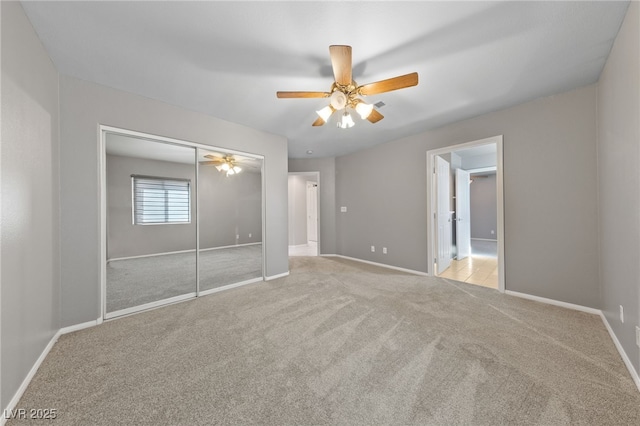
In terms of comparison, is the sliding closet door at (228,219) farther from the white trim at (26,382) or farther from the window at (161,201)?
the white trim at (26,382)

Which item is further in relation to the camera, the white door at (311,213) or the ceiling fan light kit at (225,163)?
the white door at (311,213)

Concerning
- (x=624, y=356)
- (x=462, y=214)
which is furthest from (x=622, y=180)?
(x=462, y=214)

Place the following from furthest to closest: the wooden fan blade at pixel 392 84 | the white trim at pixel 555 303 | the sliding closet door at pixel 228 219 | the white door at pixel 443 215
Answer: the white door at pixel 443 215
the sliding closet door at pixel 228 219
the white trim at pixel 555 303
the wooden fan blade at pixel 392 84

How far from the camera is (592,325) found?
7.26 ft

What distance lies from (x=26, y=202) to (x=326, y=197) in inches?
186

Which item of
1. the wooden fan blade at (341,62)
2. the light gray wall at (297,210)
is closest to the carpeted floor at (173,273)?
the wooden fan blade at (341,62)

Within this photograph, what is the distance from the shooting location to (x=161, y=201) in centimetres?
321

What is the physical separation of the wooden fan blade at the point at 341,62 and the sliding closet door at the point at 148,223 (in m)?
Result: 2.26

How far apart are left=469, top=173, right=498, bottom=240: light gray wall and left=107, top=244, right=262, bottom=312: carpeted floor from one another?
8400 mm

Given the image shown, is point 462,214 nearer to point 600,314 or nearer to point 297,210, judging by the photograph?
point 600,314

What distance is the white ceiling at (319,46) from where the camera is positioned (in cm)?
153

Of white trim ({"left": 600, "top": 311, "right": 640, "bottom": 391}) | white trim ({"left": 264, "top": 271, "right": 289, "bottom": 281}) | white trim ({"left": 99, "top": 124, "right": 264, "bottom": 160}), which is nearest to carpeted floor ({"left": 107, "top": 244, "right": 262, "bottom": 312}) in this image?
white trim ({"left": 264, "top": 271, "right": 289, "bottom": 281})

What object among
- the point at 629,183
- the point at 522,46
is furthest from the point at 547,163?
the point at 522,46

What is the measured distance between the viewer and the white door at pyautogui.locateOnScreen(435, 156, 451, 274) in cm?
393
